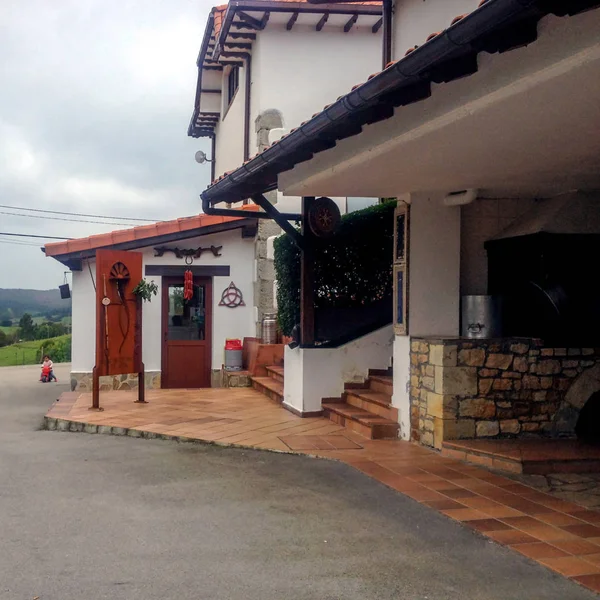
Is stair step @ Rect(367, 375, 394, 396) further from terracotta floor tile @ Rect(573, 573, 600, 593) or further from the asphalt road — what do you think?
terracotta floor tile @ Rect(573, 573, 600, 593)

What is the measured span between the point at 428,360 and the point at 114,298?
17.0 ft

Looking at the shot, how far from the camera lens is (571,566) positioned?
156 inches

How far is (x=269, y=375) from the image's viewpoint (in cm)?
1250

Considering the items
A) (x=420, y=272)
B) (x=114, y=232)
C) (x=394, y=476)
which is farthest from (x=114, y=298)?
(x=394, y=476)

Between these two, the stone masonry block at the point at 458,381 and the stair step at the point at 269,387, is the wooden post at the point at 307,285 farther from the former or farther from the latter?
the stone masonry block at the point at 458,381

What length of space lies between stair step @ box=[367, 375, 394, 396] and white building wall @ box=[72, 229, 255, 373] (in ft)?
15.8

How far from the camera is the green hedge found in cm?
999

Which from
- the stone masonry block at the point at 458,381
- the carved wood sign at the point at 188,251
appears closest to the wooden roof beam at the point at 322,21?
the carved wood sign at the point at 188,251

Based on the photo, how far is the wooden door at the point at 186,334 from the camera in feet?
43.4

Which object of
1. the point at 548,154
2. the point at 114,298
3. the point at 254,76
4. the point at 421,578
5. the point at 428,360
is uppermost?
the point at 254,76

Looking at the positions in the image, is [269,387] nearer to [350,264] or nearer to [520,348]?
[350,264]

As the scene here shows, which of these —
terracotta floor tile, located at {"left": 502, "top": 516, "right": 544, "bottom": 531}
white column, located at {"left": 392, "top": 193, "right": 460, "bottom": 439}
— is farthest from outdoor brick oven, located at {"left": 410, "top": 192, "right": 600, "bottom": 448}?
terracotta floor tile, located at {"left": 502, "top": 516, "right": 544, "bottom": 531}

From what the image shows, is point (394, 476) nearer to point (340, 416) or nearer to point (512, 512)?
point (512, 512)

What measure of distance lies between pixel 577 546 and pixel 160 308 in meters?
9.83
